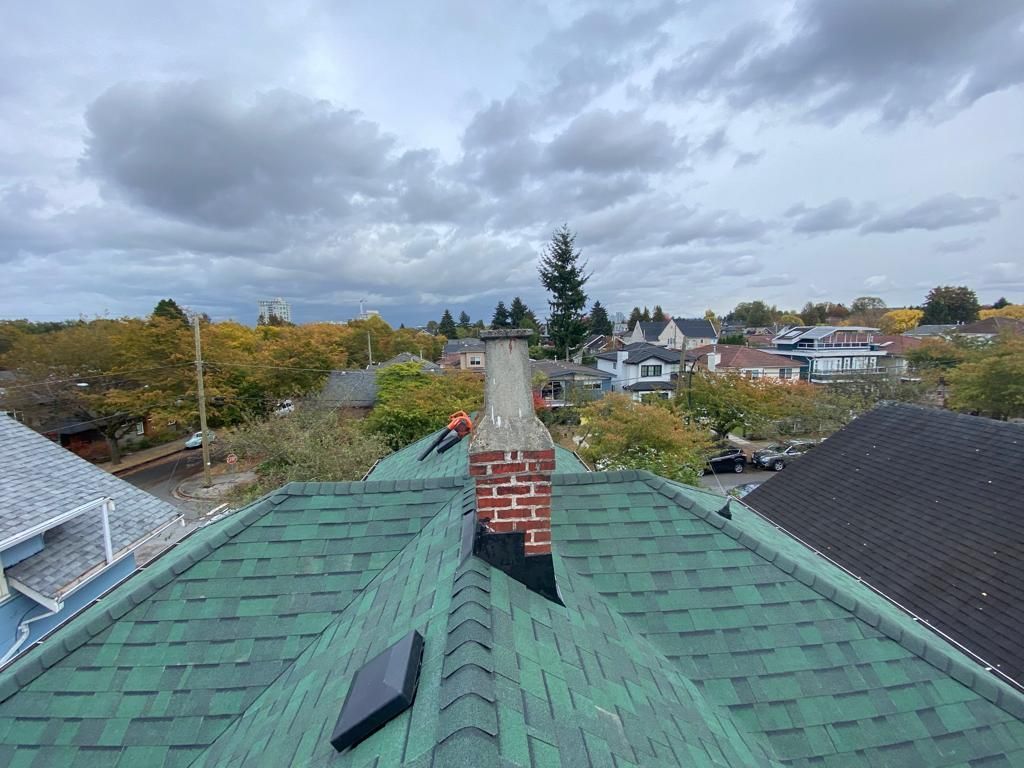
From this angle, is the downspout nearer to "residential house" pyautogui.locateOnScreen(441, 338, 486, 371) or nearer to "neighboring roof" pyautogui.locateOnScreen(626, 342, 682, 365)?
"neighboring roof" pyautogui.locateOnScreen(626, 342, 682, 365)

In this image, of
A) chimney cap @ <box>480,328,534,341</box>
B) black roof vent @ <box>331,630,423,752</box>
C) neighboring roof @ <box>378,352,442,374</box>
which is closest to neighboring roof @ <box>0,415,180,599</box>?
black roof vent @ <box>331,630,423,752</box>

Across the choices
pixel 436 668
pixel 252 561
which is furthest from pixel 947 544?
pixel 252 561

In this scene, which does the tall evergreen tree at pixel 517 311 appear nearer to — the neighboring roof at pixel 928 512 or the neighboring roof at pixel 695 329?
the neighboring roof at pixel 695 329

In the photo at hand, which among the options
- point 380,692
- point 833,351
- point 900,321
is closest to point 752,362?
point 833,351

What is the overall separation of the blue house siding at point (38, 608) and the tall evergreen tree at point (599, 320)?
80505 mm

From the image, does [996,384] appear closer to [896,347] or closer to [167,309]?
[896,347]

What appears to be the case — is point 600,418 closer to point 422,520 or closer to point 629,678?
point 422,520

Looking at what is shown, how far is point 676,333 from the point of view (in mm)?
68062

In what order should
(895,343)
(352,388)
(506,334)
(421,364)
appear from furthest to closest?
(895,343) → (352,388) → (421,364) → (506,334)

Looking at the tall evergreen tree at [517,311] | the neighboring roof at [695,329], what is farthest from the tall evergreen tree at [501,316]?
the neighboring roof at [695,329]

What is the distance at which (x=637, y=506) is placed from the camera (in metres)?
5.04

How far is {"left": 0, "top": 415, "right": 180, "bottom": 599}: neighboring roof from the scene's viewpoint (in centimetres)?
863

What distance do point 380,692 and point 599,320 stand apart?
292 ft

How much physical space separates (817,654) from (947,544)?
684 centimetres
